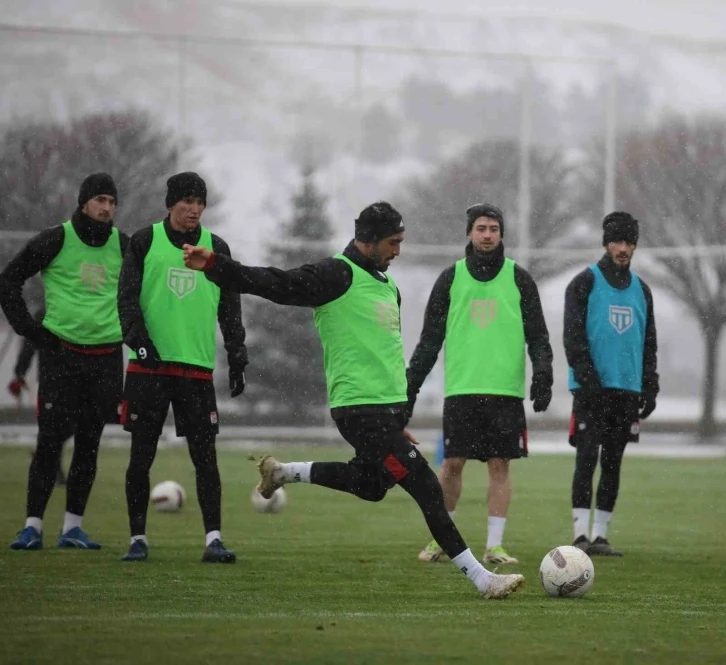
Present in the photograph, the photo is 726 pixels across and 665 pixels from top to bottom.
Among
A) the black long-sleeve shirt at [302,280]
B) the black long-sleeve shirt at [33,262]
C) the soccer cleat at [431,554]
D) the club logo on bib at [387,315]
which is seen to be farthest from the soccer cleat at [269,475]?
the black long-sleeve shirt at [33,262]

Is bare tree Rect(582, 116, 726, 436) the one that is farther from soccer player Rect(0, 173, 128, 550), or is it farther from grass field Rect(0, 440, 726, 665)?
soccer player Rect(0, 173, 128, 550)

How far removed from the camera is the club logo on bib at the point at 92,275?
8758 millimetres

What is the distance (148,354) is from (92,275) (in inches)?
44.8

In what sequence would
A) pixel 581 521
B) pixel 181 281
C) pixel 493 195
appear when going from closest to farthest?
pixel 181 281 < pixel 581 521 < pixel 493 195

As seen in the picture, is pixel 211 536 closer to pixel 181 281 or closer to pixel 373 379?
pixel 181 281

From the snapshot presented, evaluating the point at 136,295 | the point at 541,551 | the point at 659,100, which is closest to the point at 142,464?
the point at 136,295

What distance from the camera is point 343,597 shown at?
675 cm

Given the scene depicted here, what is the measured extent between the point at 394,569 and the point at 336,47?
68.5 ft

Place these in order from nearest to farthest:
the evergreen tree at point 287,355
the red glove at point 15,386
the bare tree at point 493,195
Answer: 1. the red glove at point 15,386
2. the evergreen tree at point 287,355
3. the bare tree at point 493,195

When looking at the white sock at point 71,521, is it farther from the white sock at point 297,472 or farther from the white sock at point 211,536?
the white sock at point 297,472

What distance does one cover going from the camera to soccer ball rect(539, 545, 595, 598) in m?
6.84

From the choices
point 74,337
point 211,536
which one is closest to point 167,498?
point 74,337

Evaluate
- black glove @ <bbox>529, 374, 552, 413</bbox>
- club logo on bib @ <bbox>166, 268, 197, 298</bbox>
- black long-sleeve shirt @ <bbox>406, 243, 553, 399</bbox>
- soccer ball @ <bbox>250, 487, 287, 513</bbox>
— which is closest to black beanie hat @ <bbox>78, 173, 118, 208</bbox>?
club logo on bib @ <bbox>166, 268, 197, 298</bbox>

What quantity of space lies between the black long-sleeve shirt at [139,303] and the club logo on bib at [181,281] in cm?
14
